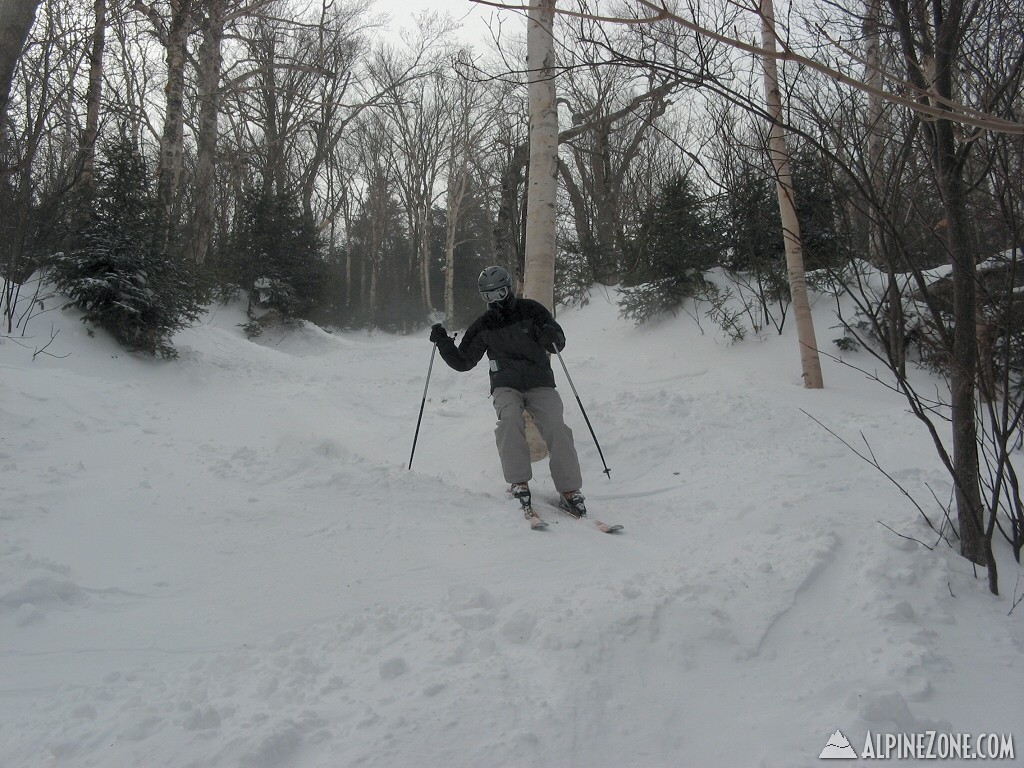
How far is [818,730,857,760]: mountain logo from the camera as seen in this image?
5.68 feet

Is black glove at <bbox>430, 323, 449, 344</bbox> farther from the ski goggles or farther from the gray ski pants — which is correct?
the gray ski pants

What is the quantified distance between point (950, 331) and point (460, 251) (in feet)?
91.2

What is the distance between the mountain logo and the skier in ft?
7.86

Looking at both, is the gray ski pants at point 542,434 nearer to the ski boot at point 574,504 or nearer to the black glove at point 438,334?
the ski boot at point 574,504

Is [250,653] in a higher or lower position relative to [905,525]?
lower

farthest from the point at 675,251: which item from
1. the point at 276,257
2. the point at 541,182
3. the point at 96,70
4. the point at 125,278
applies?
the point at 96,70

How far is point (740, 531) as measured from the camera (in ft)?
11.7

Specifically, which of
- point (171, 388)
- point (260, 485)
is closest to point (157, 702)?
point (260, 485)

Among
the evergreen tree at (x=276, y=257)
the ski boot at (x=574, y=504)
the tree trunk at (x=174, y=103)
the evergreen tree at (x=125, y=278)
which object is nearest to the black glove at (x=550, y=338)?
the ski boot at (x=574, y=504)

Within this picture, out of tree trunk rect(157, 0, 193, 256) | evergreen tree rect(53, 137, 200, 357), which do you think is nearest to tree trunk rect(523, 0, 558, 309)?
evergreen tree rect(53, 137, 200, 357)

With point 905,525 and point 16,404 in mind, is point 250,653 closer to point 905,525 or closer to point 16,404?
point 905,525

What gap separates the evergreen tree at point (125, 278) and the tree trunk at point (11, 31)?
3450mm

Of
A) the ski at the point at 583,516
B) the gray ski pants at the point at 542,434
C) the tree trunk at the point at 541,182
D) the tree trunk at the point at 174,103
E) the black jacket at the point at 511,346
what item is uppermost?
the tree trunk at the point at 174,103

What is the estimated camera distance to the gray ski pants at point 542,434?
421 centimetres
